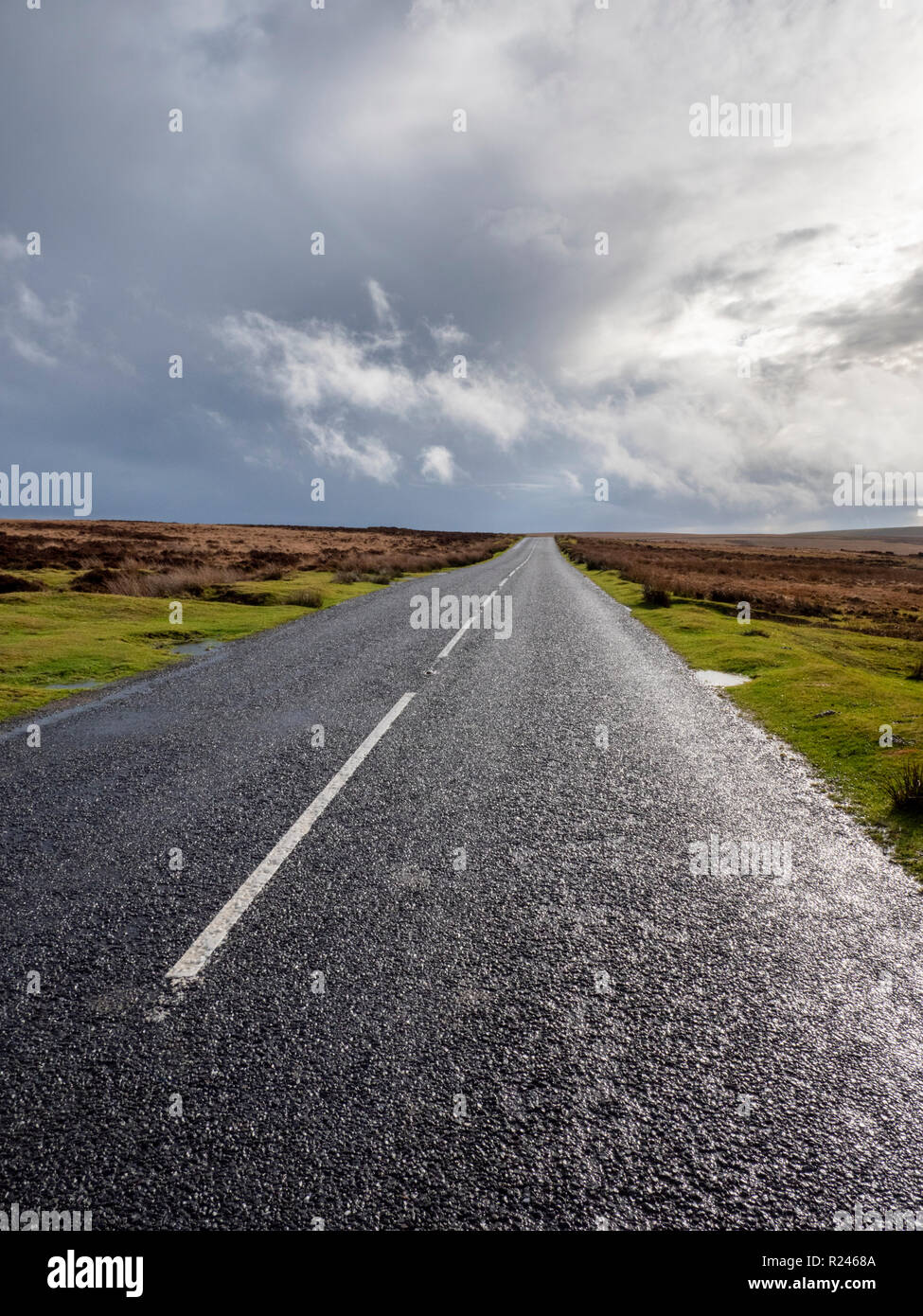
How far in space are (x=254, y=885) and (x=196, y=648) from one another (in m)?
11.0

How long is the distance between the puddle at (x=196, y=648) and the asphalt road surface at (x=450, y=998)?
270 inches

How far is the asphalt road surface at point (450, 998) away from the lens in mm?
2270

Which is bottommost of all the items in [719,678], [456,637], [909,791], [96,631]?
[909,791]

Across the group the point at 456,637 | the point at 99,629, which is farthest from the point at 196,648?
the point at 456,637

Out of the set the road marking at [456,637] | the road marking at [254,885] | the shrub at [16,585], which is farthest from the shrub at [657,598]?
the shrub at [16,585]

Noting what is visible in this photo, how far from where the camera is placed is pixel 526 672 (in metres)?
10.8

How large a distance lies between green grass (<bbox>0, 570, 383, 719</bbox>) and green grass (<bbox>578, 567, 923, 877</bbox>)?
10.3m

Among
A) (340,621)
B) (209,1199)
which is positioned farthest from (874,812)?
(340,621)

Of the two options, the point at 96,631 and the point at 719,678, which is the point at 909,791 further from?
the point at 96,631

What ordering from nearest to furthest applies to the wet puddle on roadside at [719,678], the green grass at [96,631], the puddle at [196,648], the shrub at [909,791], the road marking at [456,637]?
the shrub at [909,791], the wet puddle on roadside at [719,678], the green grass at [96,631], the road marking at [456,637], the puddle at [196,648]

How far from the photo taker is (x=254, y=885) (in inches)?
165

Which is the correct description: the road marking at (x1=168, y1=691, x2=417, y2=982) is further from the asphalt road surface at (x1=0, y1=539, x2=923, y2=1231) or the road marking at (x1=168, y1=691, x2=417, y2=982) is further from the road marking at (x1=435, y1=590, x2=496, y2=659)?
the road marking at (x1=435, y1=590, x2=496, y2=659)

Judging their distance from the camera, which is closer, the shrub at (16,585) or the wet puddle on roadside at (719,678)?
the wet puddle on roadside at (719,678)

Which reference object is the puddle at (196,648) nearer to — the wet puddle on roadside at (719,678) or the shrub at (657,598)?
the wet puddle on roadside at (719,678)
